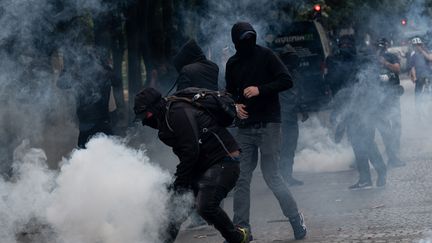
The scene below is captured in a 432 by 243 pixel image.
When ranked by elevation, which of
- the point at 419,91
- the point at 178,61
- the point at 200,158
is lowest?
the point at 200,158

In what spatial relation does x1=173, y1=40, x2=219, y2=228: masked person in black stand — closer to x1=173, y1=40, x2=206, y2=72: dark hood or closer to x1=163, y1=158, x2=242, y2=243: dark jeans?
x1=173, y1=40, x2=206, y2=72: dark hood

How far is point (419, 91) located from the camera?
56.7 ft

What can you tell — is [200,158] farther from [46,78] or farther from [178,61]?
[46,78]

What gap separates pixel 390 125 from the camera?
12.7 metres

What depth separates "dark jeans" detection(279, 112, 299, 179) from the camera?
12.1m

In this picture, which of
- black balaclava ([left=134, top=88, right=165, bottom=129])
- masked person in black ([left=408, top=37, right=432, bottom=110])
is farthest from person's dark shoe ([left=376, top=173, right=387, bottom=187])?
masked person in black ([left=408, top=37, right=432, bottom=110])

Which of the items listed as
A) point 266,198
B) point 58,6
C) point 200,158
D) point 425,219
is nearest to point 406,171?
point 266,198

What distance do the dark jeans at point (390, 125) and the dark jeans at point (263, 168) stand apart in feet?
13.5

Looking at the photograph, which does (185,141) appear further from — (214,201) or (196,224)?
(196,224)

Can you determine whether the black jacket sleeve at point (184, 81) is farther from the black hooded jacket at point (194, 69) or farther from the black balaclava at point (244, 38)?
the black balaclava at point (244, 38)

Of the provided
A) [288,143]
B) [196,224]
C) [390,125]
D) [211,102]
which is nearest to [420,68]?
[390,125]

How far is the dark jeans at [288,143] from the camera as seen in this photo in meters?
12.1

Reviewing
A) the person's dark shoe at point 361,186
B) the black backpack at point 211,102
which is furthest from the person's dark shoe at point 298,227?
the person's dark shoe at point 361,186

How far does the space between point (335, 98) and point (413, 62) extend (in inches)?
202
